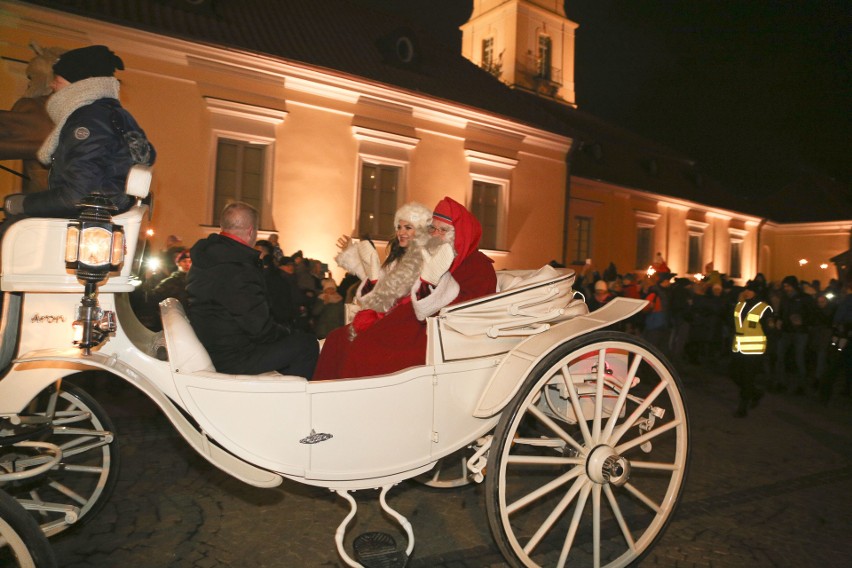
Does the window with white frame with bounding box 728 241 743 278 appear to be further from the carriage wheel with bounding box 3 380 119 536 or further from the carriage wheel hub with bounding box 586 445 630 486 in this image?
the carriage wheel with bounding box 3 380 119 536

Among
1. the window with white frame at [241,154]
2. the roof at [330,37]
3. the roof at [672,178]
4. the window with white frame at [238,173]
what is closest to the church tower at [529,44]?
the roof at [672,178]

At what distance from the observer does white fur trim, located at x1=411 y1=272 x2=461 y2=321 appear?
310cm

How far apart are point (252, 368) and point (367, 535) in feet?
3.43

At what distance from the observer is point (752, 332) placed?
705 centimetres

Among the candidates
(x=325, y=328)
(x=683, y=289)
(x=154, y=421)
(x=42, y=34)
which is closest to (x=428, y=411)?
(x=154, y=421)

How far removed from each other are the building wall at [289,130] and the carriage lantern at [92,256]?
941cm

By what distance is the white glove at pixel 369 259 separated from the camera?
4.30 m

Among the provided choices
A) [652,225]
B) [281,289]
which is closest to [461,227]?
[281,289]

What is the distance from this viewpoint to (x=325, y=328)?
25.2ft

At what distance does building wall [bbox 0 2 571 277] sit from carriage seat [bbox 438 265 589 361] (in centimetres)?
963

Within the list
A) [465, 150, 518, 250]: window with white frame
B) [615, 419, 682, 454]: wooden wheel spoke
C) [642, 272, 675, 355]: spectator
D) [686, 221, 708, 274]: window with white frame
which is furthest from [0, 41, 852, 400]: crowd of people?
[686, 221, 708, 274]: window with white frame

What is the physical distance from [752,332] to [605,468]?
5215 millimetres

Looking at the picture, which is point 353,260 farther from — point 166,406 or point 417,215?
point 166,406

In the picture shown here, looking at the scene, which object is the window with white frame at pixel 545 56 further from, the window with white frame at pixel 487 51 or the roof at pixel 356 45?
the roof at pixel 356 45
